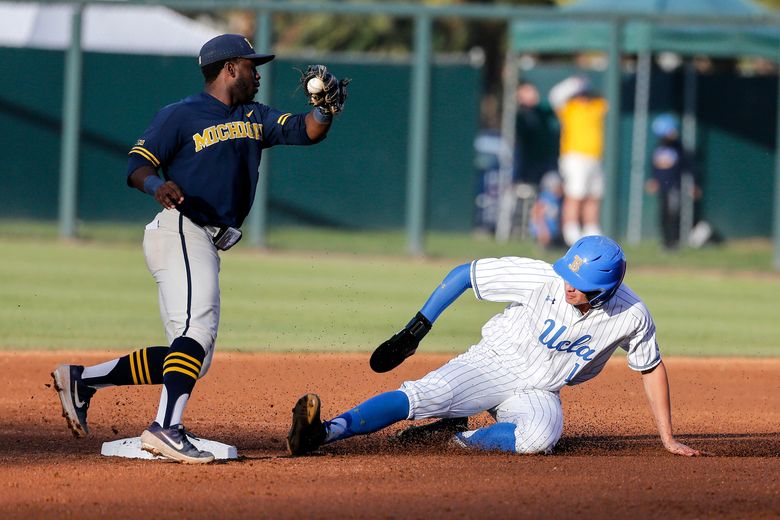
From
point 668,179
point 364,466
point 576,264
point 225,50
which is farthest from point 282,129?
point 668,179

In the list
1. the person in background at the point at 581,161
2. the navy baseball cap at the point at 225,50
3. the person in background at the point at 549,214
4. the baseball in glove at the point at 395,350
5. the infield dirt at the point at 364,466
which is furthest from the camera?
the person in background at the point at 549,214

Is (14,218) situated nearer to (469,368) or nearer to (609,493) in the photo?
(469,368)

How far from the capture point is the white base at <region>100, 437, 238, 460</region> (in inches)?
205

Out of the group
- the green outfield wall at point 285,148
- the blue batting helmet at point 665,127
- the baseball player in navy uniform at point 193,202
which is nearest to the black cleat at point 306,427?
the baseball player in navy uniform at point 193,202

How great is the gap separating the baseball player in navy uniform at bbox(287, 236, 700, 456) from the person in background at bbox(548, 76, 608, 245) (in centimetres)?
1023

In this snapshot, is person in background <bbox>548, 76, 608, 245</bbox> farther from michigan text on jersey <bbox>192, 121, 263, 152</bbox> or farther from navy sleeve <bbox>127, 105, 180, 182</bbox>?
navy sleeve <bbox>127, 105, 180, 182</bbox>

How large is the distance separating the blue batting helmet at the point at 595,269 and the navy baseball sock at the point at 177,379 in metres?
1.49

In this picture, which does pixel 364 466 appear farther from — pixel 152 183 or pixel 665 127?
pixel 665 127

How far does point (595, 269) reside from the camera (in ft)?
17.0

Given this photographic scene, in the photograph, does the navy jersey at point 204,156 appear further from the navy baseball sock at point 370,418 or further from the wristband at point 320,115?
the navy baseball sock at point 370,418

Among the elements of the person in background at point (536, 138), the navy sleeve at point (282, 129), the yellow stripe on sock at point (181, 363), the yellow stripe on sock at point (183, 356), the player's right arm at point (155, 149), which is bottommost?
the yellow stripe on sock at point (181, 363)

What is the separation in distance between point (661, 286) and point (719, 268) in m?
1.89

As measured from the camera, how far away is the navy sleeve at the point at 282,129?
5508mm

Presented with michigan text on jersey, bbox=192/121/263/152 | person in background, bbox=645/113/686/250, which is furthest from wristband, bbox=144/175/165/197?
person in background, bbox=645/113/686/250
